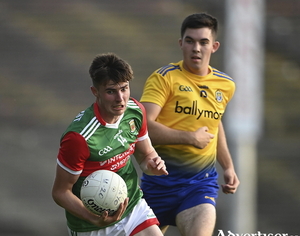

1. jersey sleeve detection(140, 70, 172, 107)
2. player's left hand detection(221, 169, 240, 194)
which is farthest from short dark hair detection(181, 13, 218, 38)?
player's left hand detection(221, 169, 240, 194)

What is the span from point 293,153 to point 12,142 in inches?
226

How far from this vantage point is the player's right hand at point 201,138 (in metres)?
4.73

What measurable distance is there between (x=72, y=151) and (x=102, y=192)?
1.19 ft

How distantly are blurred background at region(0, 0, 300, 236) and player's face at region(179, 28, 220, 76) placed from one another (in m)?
6.22

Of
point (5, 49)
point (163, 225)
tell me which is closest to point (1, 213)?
point (5, 49)

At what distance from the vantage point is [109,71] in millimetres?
3941

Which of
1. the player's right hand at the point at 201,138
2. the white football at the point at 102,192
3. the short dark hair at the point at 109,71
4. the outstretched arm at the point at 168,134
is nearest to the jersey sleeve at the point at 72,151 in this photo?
the white football at the point at 102,192

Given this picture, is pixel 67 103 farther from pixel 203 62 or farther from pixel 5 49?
pixel 203 62

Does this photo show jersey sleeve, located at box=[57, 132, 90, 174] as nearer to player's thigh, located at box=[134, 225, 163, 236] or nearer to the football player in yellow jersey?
→ player's thigh, located at box=[134, 225, 163, 236]

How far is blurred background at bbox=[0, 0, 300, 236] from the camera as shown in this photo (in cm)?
1092

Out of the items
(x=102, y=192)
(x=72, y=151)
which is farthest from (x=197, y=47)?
(x=102, y=192)

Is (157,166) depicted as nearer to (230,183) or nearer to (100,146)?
(100,146)

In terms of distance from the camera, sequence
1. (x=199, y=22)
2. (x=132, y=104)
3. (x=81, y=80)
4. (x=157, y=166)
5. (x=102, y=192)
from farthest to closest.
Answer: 1. (x=81, y=80)
2. (x=199, y=22)
3. (x=132, y=104)
4. (x=157, y=166)
5. (x=102, y=192)

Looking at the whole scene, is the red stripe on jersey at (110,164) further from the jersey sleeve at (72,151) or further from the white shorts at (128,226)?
the white shorts at (128,226)
